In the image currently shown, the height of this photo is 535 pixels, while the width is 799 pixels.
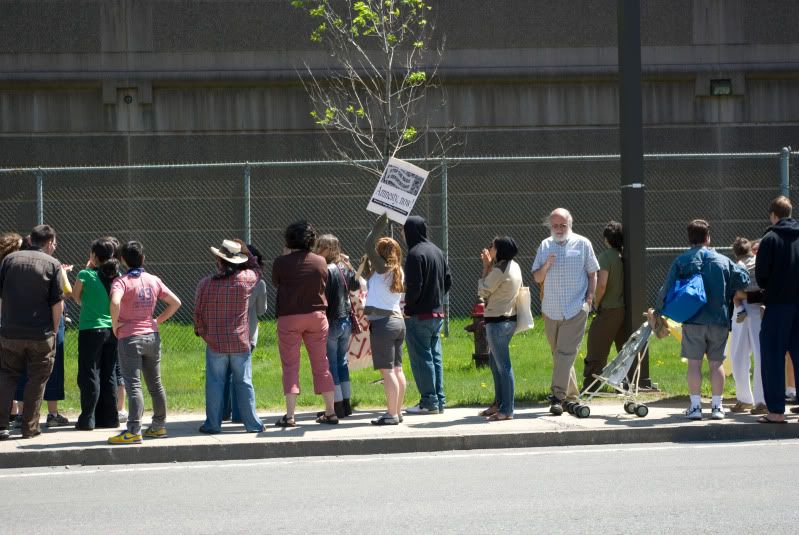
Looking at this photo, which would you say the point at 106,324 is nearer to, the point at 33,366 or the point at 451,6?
the point at 33,366

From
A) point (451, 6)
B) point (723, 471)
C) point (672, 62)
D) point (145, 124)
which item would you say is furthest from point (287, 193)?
point (723, 471)

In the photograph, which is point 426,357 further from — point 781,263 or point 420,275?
point 781,263

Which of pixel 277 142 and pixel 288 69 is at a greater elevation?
pixel 288 69

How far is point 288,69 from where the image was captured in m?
19.9

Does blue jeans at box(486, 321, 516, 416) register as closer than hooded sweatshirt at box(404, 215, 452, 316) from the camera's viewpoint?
Yes

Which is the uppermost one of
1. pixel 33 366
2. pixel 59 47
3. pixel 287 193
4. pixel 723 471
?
pixel 59 47

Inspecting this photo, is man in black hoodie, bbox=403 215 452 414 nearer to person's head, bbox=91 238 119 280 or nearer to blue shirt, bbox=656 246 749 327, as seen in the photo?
blue shirt, bbox=656 246 749 327

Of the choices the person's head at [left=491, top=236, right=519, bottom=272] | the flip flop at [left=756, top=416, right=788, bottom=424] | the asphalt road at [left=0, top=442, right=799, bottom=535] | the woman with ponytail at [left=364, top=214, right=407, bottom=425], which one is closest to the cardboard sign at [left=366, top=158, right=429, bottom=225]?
the woman with ponytail at [left=364, top=214, right=407, bottom=425]

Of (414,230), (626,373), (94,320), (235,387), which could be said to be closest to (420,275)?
(414,230)

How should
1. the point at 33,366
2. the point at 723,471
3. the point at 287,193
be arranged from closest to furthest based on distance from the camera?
the point at 723,471
the point at 33,366
the point at 287,193

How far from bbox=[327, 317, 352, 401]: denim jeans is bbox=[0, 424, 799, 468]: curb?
1380mm

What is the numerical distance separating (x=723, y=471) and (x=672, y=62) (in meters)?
13.3

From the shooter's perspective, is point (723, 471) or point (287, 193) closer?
point (723, 471)

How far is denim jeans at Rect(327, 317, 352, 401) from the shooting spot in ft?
36.9
